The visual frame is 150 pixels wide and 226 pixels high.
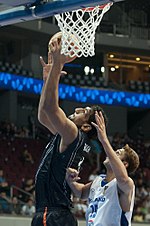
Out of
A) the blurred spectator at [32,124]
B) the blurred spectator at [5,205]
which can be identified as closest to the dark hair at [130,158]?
the blurred spectator at [5,205]

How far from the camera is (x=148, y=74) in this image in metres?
20.6

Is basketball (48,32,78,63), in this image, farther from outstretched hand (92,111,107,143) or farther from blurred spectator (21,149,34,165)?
blurred spectator (21,149,34,165)

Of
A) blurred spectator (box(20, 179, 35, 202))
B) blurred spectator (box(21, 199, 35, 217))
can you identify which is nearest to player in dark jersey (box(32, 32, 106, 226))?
blurred spectator (box(21, 199, 35, 217))

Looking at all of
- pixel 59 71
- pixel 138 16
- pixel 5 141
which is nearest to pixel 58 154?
pixel 59 71

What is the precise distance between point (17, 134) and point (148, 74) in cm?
611

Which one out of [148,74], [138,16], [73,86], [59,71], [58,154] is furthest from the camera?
[148,74]

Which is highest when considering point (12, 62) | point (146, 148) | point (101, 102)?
point (12, 62)

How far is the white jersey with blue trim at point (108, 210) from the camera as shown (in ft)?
11.9

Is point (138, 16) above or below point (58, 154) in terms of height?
above

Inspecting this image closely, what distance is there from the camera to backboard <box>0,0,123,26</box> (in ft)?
11.7

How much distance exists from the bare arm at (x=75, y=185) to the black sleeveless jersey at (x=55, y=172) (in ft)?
0.38

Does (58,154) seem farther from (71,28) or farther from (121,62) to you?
(121,62)

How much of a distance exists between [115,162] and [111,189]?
0.85ft

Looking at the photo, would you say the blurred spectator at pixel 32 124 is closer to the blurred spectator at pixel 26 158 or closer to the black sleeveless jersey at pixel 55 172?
the blurred spectator at pixel 26 158
